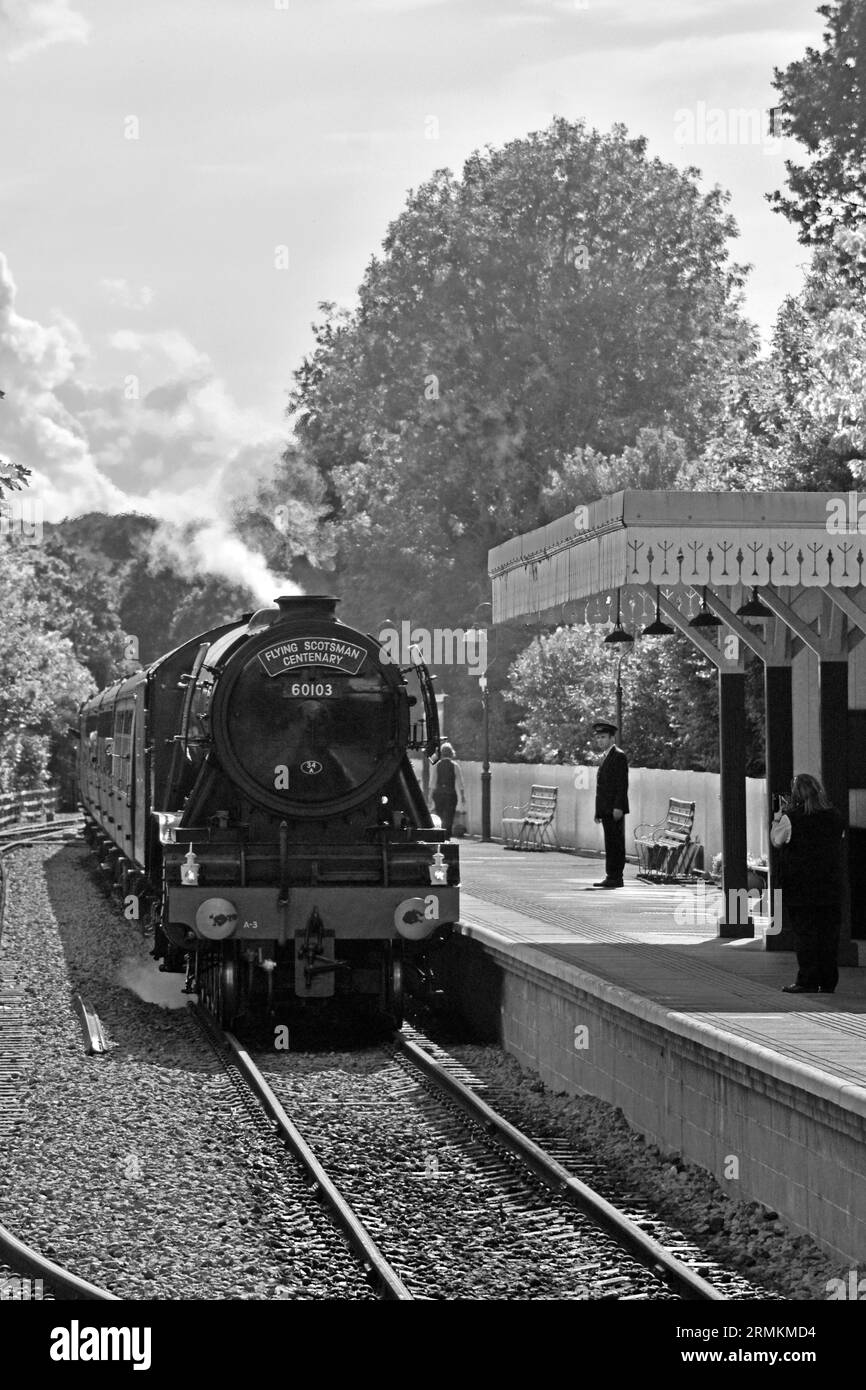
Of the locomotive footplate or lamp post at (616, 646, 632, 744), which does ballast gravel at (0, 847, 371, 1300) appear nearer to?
the locomotive footplate

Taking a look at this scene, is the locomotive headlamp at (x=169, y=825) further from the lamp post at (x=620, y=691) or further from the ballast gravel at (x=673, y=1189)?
the lamp post at (x=620, y=691)

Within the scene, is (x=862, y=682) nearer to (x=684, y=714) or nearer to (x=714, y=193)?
(x=684, y=714)

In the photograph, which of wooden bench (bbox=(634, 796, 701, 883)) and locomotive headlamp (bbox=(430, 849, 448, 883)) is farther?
wooden bench (bbox=(634, 796, 701, 883))

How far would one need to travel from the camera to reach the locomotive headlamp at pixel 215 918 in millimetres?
14312

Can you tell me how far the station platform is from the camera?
27.5ft

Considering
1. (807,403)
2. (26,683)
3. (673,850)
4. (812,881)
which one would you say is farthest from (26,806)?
(812,881)

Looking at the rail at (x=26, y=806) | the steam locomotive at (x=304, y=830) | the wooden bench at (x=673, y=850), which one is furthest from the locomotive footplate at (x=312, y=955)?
the rail at (x=26, y=806)

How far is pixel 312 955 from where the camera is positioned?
14469 mm

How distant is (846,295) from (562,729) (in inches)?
456

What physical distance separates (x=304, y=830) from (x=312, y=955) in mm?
1175

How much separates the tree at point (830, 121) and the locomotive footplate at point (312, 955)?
19607mm

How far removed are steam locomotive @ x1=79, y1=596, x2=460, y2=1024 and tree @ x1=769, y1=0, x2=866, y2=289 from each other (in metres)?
18.1

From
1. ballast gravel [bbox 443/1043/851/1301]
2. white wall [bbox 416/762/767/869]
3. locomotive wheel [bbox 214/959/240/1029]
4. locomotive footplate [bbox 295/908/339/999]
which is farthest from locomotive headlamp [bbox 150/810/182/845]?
white wall [bbox 416/762/767/869]
